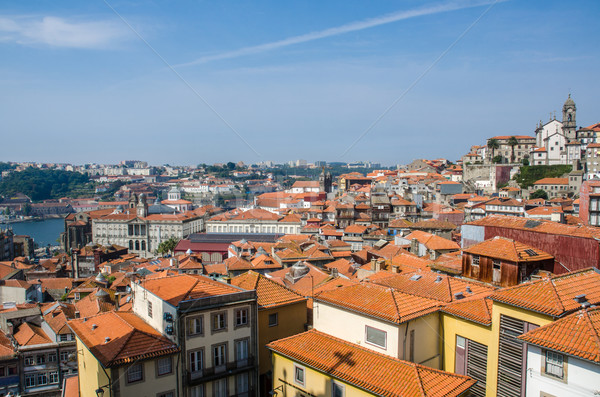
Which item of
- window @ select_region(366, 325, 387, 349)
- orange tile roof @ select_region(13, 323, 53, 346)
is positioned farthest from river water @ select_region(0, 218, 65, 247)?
window @ select_region(366, 325, 387, 349)

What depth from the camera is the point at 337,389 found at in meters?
7.77

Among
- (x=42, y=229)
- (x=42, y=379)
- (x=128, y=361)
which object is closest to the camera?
(x=128, y=361)

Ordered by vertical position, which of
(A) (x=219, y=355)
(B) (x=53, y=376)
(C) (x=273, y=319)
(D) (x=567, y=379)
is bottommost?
(B) (x=53, y=376)

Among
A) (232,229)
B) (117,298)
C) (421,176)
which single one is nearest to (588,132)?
(421,176)

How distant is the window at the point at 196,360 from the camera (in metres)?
9.14

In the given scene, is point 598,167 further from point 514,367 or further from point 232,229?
point 514,367

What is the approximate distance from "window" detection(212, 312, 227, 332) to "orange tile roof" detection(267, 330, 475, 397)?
48.1 inches

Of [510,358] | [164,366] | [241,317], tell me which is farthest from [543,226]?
[164,366]

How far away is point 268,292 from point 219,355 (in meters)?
2.02

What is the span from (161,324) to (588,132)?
6551 centimetres

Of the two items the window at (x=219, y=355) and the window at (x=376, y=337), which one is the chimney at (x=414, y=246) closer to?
the window at (x=376, y=337)

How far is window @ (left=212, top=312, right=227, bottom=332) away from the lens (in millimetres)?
9406

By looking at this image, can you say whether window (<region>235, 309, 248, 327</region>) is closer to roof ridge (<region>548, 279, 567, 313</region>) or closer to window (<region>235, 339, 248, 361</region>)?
window (<region>235, 339, 248, 361</region>)

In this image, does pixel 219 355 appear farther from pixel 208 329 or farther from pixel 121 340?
pixel 121 340
